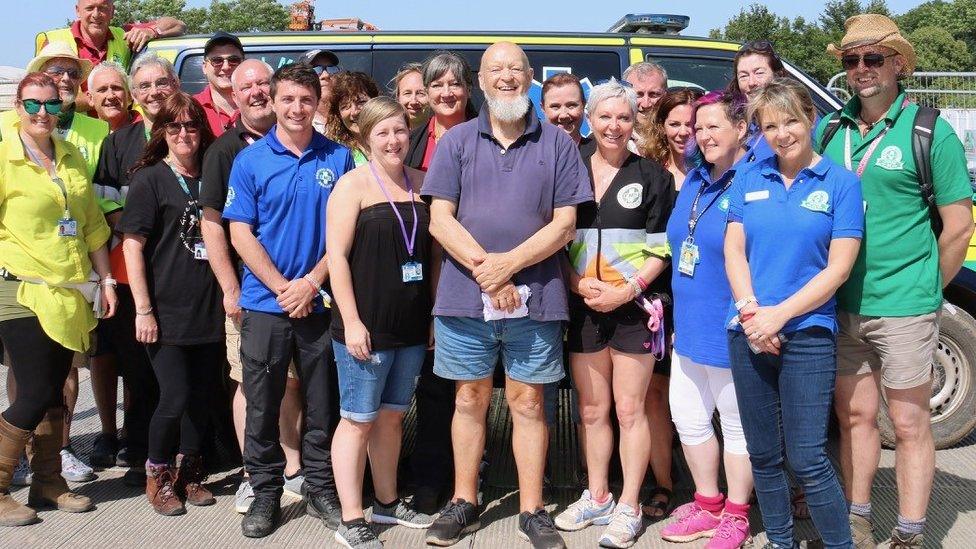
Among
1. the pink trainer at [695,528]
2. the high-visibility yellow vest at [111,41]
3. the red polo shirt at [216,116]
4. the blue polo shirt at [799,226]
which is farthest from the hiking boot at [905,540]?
the high-visibility yellow vest at [111,41]

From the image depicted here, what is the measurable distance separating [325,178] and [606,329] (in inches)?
53.3

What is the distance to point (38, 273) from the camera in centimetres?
400

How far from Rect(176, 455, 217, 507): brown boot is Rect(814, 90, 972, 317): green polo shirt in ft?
9.98

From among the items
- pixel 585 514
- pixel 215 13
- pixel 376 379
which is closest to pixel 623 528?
pixel 585 514

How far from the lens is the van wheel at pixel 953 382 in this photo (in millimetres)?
4898

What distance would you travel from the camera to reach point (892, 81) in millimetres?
3418

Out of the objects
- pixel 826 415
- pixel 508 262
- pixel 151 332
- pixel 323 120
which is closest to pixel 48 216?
pixel 151 332

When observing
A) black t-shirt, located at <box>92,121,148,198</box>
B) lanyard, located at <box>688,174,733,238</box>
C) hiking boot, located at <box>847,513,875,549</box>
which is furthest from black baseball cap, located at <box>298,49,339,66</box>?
hiking boot, located at <box>847,513,875,549</box>

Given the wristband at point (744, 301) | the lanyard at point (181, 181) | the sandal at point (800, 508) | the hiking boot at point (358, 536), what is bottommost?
the sandal at point (800, 508)

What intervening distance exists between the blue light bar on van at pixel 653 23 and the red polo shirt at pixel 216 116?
243 centimetres

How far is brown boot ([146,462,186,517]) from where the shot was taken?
13.6ft

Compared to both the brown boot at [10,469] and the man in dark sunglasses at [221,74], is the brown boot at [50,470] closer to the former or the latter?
the brown boot at [10,469]

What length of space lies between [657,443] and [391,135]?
71.5 inches

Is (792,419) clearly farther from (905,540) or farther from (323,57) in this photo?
(323,57)
